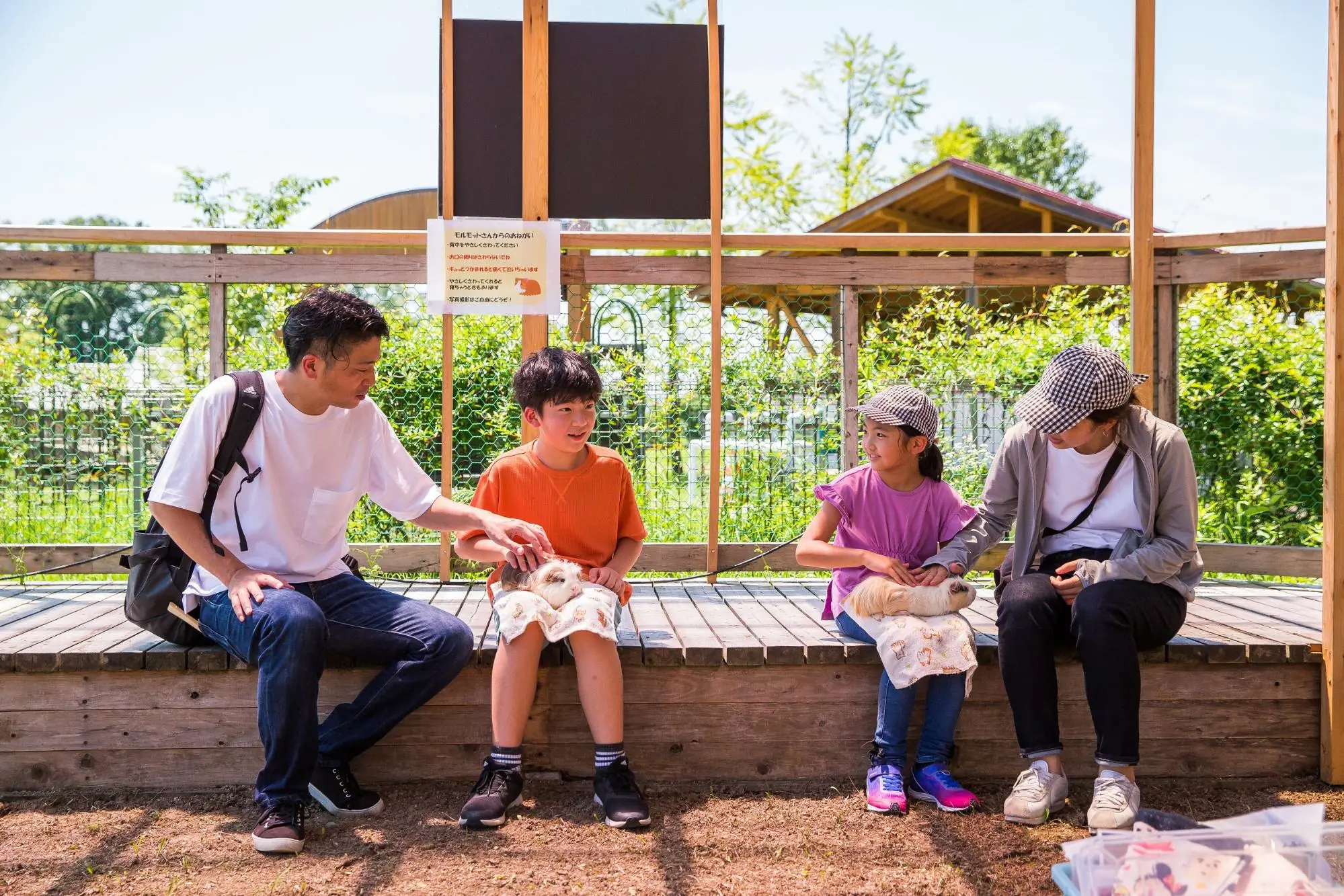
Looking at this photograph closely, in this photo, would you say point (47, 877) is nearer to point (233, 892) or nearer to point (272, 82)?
point (233, 892)

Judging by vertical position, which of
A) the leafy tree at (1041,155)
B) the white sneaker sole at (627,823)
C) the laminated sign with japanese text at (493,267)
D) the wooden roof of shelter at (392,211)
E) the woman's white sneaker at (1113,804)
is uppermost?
the leafy tree at (1041,155)

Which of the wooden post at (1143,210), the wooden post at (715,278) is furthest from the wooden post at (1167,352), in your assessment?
the wooden post at (715,278)

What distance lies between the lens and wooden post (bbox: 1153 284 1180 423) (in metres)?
4.05

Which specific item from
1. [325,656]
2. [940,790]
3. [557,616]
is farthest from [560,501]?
[940,790]

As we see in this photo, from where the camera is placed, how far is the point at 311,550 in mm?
2799

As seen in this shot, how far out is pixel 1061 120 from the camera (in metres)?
37.2

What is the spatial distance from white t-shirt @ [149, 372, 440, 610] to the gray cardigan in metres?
1.63

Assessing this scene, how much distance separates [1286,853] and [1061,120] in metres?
40.2

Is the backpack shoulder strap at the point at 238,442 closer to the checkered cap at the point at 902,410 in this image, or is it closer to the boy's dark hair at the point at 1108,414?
the checkered cap at the point at 902,410

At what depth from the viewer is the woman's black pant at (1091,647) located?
101 inches

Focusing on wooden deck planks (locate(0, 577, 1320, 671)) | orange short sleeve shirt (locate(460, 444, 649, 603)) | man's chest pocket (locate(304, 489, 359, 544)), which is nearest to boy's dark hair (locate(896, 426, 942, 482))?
wooden deck planks (locate(0, 577, 1320, 671))

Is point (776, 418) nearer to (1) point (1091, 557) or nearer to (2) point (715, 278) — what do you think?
(2) point (715, 278)

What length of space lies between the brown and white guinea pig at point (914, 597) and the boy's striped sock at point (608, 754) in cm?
78

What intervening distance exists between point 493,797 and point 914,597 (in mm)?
1245
